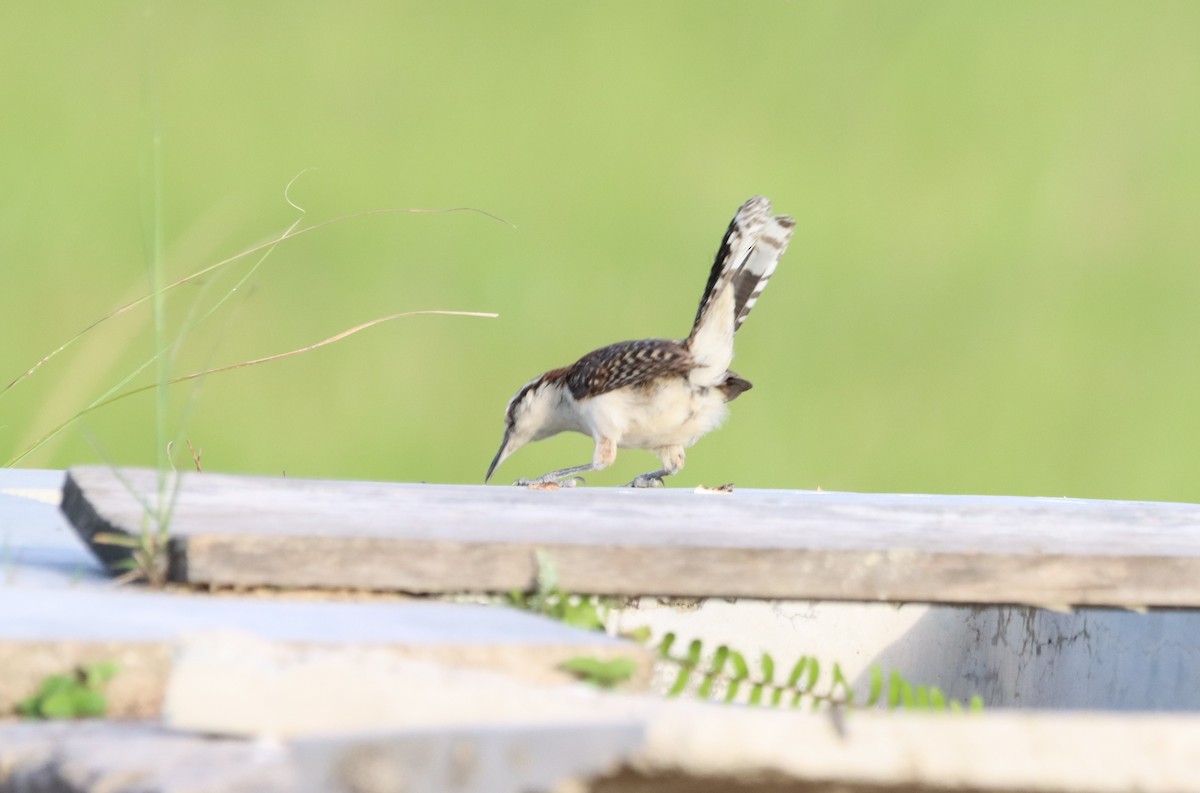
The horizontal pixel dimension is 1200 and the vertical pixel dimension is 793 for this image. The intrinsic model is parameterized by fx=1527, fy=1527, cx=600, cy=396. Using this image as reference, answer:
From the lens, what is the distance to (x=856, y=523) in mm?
2629

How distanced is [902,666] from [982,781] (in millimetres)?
2159

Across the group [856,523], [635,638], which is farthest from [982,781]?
[856,523]

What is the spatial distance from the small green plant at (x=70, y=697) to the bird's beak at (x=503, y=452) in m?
4.34

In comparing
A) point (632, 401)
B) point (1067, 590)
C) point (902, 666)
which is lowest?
point (902, 666)

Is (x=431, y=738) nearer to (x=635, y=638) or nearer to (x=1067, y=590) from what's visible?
(x=635, y=638)

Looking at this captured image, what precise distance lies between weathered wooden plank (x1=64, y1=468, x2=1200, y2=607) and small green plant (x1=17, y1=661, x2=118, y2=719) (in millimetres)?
451

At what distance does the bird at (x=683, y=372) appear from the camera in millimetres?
4867

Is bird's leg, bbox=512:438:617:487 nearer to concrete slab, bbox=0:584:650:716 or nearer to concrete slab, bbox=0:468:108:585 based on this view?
concrete slab, bbox=0:468:108:585

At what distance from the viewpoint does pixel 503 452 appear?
604cm

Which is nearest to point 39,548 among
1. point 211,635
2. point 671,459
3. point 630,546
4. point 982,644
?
point 630,546

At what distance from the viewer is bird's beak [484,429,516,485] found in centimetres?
594

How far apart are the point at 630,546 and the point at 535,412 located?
350 centimetres

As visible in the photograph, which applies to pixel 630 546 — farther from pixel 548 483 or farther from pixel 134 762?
pixel 548 483

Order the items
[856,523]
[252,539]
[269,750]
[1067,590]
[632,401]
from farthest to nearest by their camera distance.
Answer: [632,401], [856,523], [1067,590], [252,539], [269,750]
